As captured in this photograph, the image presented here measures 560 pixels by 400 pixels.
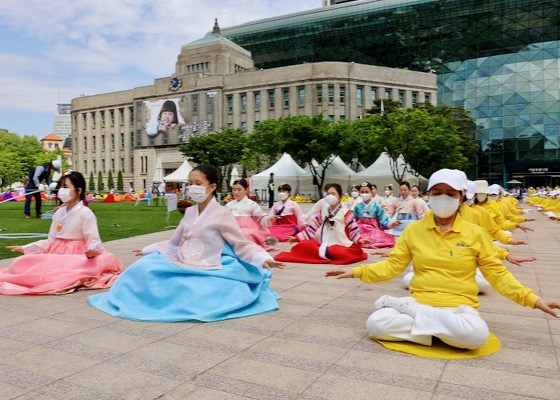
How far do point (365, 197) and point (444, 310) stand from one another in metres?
8.86

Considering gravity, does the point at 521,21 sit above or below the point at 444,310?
above

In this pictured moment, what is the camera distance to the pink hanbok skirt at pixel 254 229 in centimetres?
1075

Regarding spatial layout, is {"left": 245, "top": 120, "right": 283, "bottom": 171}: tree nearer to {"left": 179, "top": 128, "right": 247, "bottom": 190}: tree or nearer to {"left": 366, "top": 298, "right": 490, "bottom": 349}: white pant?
{"left": 179, "top": 128, "right": 247, "bottom": 190}: tree

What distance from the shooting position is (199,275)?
16.8 feet

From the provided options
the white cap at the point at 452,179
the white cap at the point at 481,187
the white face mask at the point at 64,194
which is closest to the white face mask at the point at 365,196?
the white cap at the point at 481,187

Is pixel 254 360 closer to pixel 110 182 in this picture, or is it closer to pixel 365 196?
pixel 365 196

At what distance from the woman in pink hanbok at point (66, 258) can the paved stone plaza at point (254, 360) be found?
50cm

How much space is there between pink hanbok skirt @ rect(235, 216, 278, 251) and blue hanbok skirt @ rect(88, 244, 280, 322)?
538cm

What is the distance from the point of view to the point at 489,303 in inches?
230

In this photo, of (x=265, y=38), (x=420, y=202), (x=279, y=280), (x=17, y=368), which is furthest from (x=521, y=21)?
(x=17, y=368)

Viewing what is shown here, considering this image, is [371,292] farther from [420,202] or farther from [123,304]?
[420,202]

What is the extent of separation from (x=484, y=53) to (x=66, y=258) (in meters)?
74.5

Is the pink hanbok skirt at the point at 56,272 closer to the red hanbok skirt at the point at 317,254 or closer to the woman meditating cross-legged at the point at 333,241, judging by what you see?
the red hanbok skirt at the point at 317,254

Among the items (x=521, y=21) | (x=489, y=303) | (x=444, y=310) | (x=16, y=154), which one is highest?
(x=521, y=21)
